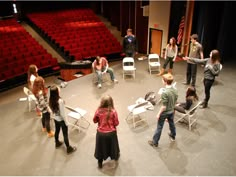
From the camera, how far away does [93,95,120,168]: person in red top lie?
3441 millimetres

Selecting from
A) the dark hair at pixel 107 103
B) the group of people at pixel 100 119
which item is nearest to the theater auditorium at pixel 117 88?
the group of people at pixel 100 119

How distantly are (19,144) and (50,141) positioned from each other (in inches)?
22.8

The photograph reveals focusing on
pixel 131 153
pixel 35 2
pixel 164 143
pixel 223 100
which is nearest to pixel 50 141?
pixel 131 153

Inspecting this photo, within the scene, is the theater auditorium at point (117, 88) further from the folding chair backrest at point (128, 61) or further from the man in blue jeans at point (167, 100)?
the man in blue jeans at point (167, 100)

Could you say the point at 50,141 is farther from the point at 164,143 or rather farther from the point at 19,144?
the point at 164,143

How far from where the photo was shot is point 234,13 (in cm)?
852

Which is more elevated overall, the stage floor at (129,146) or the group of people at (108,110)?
the group of people at (108,110)

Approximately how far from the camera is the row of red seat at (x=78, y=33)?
33.2 ft

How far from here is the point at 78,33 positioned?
11.2 metres

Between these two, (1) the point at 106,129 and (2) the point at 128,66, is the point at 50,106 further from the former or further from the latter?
(2) the point at 128,66

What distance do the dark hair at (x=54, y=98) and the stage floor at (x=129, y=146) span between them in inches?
37.0

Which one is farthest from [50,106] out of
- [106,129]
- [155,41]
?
[155,41]

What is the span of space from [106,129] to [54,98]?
98 cm

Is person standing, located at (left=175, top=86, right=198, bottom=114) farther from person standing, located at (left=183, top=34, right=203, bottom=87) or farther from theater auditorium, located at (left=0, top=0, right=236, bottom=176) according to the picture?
person standing, located at (left=183, top=34, right=203, bottom=87)
